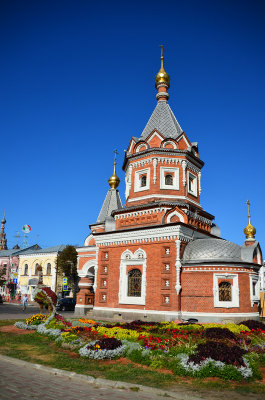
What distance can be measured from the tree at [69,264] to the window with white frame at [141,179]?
20188 millimetres

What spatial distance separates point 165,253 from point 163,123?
10374mm

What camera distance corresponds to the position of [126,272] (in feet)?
67.3

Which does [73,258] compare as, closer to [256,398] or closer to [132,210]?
[132,210]

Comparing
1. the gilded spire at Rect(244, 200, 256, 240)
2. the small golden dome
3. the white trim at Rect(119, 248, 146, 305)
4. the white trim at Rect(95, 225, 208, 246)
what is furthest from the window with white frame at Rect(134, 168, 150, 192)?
the gilded spire at Rect(244, 200, 256, 240)

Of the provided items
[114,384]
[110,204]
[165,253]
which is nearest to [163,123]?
[110,204]

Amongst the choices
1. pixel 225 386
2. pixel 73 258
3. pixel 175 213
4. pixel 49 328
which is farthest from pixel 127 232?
pixel 73 258

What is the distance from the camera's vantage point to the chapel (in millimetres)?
17922

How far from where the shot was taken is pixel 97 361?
27.7 feet

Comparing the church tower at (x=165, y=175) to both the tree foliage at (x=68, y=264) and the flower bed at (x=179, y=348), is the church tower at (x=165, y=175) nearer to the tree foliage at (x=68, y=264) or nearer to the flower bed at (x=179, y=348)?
the flower bed at (x=179, y=348)

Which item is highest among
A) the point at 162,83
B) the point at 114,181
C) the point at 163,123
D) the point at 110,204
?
the point at 162,83

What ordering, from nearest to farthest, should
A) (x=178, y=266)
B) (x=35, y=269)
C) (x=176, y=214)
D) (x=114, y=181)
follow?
(x=178, y=266) < (x=176, y=214) < (x=114, y=181) < (x=35, y=269)

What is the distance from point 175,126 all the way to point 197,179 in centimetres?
431

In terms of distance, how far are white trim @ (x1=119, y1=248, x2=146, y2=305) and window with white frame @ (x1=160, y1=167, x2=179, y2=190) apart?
4.87 meters

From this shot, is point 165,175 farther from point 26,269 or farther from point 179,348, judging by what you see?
point 26,269
